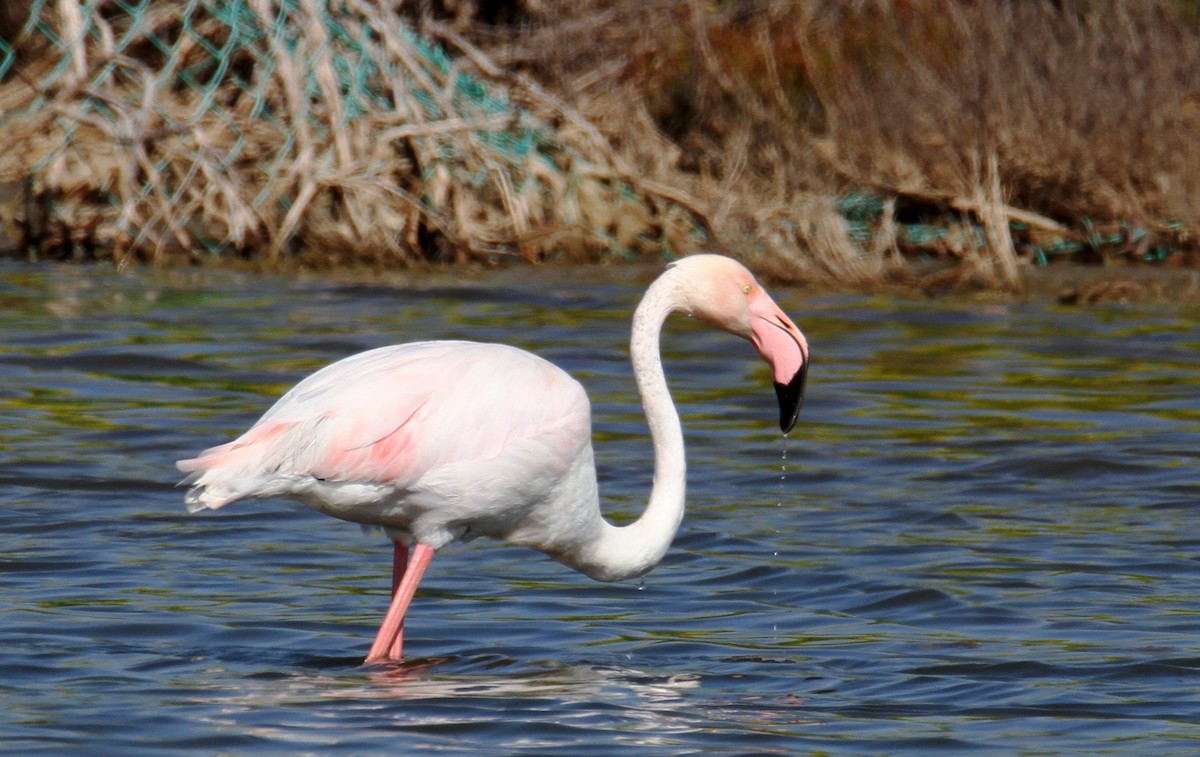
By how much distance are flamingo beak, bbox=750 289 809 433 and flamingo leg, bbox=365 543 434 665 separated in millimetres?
1178

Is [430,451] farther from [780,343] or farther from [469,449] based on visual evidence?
[780,343]

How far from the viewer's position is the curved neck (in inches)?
229

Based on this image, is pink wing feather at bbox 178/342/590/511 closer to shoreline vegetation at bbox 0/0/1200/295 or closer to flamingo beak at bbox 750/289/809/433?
flamingo beak at bbox 750/289/809/433

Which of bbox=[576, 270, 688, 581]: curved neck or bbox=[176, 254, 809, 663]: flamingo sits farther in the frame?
bbox=[576, 270, 688, 581]: curved neck

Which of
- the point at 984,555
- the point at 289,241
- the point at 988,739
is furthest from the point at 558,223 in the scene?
the point at 988,739

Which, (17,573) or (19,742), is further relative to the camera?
(17,573)

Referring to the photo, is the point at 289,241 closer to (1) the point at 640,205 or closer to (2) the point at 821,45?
(1) the point at 640,205

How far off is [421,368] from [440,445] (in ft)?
0.89

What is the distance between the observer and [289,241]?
46.9 ft

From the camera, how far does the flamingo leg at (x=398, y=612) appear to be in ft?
18.2

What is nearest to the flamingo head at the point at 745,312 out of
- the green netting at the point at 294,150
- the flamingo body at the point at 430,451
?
the flamingo body at the point at 430,451

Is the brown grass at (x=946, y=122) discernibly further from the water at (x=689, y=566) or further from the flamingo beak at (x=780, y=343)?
the flamingo beak at (x=780, y=343)

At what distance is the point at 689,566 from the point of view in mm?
7227

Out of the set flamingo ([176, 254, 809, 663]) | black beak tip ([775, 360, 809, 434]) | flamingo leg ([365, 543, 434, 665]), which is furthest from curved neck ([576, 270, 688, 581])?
flamingo leg ([365, 543, 434, 665])
